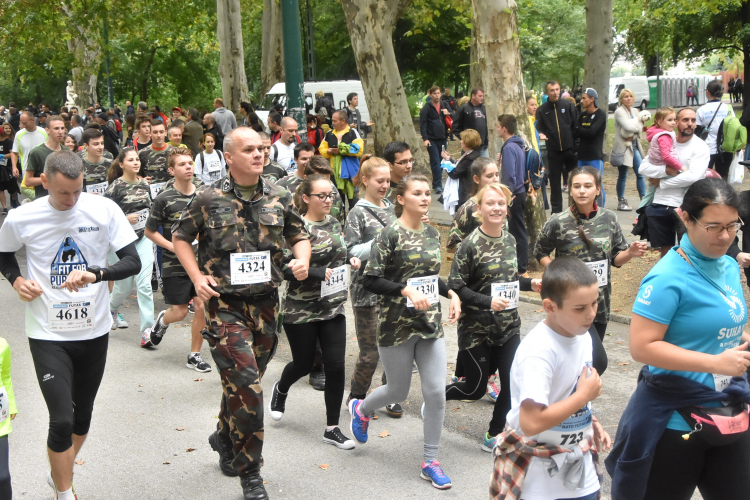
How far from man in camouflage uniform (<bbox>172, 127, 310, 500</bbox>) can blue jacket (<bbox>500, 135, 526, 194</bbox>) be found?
5.56 m

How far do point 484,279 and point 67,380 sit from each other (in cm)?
256

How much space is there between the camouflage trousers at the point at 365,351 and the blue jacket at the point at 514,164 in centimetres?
448

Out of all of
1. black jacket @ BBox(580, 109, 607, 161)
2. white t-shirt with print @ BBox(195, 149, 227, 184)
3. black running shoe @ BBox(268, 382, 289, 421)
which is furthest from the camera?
black jacket @ BBox(580, 109, 607, 161)

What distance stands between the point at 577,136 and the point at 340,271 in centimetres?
879

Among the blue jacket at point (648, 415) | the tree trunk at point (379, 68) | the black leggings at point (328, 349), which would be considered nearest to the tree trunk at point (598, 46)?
the tree trunk at point (379, 68)

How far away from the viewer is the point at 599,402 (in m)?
6.29

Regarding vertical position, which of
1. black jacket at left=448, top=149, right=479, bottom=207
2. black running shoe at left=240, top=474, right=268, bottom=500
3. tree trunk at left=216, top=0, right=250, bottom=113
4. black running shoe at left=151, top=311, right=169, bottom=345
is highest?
tree trunk at left=216, top=0, right=250, bottom=113

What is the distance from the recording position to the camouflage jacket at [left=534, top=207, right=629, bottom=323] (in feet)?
18.4

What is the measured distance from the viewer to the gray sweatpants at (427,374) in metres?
4.96

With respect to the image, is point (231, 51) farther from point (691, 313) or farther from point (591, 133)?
point (691, 313)

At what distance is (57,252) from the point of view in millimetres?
4656

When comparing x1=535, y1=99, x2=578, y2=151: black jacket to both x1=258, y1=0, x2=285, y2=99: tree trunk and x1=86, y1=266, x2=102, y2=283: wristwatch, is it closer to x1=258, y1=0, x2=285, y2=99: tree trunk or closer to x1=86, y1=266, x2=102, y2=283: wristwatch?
x1=86, y1=266, x2=102, y2=283: wristwatch

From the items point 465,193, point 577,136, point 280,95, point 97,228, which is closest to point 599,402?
point 97,228

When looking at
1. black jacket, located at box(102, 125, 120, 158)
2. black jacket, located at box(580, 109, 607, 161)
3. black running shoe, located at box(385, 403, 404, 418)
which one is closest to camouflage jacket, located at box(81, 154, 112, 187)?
black running shoe, located at box(385, 403, 404, 418)
